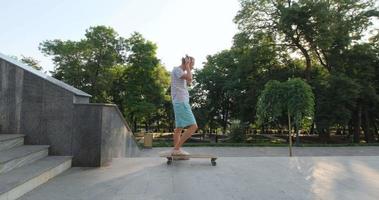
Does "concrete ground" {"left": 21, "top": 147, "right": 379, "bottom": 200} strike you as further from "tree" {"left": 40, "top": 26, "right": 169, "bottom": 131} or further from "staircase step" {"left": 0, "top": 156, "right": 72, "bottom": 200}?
"tree" {"left": 40, "top": 26, "right": 169, "bottom": 131}

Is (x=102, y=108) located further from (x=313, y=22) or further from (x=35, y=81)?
(x=313, y=22)

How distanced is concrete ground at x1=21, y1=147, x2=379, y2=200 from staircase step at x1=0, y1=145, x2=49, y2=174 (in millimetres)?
481

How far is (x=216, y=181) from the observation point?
454 cm

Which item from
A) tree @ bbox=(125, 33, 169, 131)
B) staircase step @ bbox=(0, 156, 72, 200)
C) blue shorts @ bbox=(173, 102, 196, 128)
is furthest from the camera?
tree @ bbox=(125, 33, 169, 131)

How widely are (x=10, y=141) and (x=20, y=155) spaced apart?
692 mm

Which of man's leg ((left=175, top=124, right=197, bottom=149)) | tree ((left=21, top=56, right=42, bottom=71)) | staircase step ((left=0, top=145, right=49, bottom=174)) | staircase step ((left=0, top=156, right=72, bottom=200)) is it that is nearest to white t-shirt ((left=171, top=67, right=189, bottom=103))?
man's leg ((left=175, top=124, right=197, bottom=149))

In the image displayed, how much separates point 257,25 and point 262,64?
145 inches

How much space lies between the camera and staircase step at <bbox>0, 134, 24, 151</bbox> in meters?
4.93

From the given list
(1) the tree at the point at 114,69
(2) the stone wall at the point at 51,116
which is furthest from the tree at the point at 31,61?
(2) the stone wall at the point at 51,116

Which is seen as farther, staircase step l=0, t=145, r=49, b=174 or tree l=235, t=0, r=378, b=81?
tree l=235, t=0, r=378, b=81

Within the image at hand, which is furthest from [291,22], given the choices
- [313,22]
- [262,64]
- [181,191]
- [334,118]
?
[181,191]

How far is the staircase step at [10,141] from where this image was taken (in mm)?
4929

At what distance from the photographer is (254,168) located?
18.4 ft

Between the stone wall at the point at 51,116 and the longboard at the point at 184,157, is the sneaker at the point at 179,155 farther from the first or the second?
the stone wall at the point at 51,116
